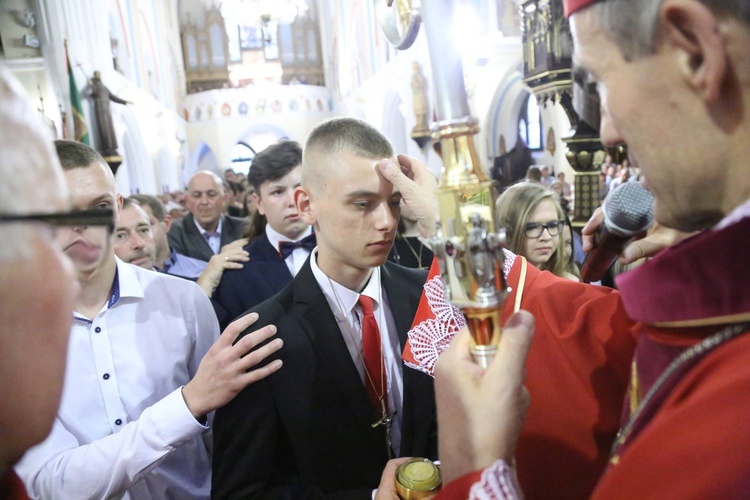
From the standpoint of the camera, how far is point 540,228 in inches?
114

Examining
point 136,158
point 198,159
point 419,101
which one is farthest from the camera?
point 198,159

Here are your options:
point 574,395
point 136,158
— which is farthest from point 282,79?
point 574,395

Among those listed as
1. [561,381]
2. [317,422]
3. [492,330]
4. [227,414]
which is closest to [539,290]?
[561,381]

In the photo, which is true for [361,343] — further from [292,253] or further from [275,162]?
[275,162]

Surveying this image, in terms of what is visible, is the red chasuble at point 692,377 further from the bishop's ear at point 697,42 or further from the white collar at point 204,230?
the white collar at point 204,230

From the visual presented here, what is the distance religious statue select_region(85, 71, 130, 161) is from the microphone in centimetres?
926

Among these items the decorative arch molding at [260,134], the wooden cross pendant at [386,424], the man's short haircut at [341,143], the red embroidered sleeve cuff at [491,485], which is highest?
the decorative arch molding at [260,134]

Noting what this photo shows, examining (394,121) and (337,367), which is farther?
(394,121)

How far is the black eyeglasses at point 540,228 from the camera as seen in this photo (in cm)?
289

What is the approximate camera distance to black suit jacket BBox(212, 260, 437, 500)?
4.92 ft

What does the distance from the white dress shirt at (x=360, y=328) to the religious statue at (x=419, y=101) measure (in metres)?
10.3

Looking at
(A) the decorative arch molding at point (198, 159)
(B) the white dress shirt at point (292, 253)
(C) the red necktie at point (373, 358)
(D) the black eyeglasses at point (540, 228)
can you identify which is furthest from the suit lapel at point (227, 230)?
(A) the decorative arch molding at point (198, 159)

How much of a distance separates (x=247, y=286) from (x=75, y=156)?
130 centimetres

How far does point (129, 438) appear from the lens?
1.61 metres
